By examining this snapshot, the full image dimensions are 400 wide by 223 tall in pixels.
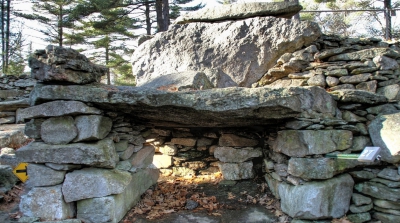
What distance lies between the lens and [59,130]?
3121 mm

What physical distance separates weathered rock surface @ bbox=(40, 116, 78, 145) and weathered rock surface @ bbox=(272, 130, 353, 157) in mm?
2626

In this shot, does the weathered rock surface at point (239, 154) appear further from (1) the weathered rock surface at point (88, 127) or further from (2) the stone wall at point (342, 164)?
(1) the weathered rock surface at point (88, 127)

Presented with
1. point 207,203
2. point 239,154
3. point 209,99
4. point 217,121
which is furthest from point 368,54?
point 207,203

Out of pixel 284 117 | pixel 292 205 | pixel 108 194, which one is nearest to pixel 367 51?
pixel 284 117

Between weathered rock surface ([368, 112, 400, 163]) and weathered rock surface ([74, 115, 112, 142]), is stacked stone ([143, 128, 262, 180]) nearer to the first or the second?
weathered rock surface ([74, 115, 112, 142])

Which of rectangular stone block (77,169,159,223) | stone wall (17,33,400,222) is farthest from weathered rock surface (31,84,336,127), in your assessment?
rectangular stone block (77,169,159,223)

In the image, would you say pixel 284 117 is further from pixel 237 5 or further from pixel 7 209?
pixel 7 209

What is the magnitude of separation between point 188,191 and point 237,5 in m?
3.60

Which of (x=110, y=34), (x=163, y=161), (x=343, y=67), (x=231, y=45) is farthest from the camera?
(x=110, y=34)

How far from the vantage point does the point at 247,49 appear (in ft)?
16.1

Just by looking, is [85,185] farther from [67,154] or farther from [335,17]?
[335,17]

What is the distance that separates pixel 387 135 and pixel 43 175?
411 cm

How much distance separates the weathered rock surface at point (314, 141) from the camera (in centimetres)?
319

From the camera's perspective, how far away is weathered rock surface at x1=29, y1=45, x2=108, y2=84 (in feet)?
9.88
